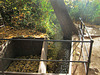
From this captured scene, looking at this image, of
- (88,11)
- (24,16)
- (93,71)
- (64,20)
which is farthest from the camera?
(88,11)

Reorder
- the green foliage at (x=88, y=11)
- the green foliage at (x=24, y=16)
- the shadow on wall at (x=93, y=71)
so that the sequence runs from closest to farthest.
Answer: the shadow on wall at (x=93, y=71), the green foliage at (x=24, y=16), the green foliage at (x=88, y=11)

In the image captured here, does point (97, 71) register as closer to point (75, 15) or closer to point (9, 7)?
point (9, 7)

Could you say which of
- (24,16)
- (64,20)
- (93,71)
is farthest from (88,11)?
(93,71)

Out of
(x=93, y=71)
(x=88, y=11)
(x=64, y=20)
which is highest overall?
(x=88, y=11)

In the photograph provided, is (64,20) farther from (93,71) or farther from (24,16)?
(93,71)

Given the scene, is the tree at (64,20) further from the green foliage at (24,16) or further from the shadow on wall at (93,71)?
the shadow on wall at (93,71)

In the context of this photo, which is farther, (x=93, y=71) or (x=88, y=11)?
(x=88, y=11)

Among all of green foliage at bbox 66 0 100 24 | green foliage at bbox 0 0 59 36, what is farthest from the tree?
green foliage at bbox 66 0 100 24

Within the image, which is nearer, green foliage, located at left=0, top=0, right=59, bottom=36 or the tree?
the tree

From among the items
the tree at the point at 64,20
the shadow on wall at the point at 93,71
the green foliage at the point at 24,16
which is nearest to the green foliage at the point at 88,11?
the tree at the point at 64,20

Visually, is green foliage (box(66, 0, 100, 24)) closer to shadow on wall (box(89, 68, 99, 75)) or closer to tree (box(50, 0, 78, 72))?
tree (box(50, 0, 78, 72))

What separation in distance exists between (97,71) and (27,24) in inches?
173

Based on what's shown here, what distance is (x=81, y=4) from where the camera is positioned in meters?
10.1

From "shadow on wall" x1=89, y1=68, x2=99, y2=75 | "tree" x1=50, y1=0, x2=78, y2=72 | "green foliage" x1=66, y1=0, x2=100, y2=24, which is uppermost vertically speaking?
"green foliage" x1=66, y1=0, x2=100, y2=24
